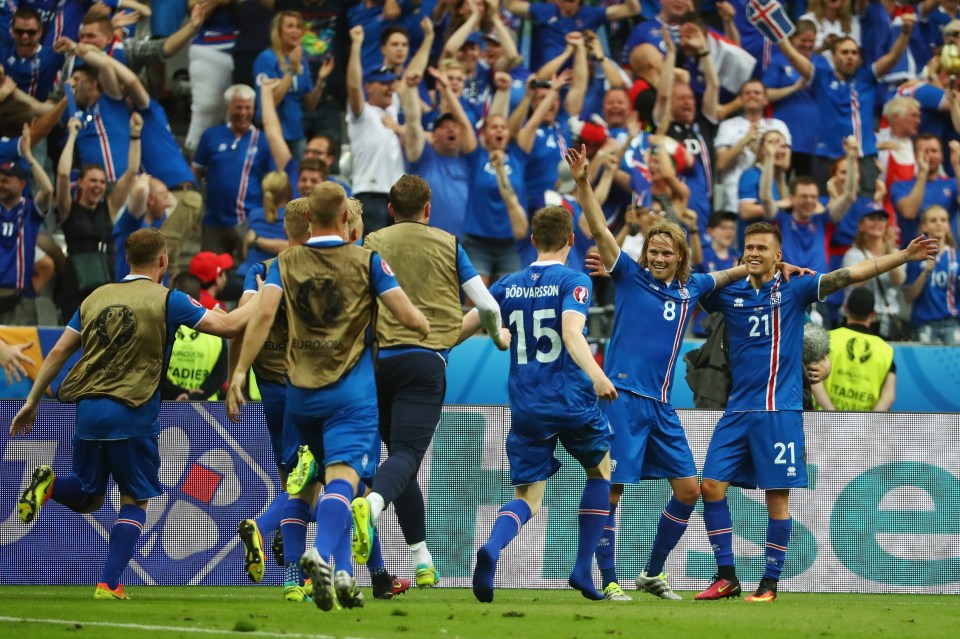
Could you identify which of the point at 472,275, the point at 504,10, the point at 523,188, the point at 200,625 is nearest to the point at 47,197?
the point at 523,188

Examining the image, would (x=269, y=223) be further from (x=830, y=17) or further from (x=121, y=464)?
(x=830, y=17)

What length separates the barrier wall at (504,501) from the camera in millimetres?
10453

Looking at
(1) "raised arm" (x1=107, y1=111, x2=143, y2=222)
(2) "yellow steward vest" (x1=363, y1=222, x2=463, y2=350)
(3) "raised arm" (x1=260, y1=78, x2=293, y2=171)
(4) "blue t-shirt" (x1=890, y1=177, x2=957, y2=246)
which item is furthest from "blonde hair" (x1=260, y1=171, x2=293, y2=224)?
(4) "blue t-shirt" (x1=890, y1=177, x2=957, y2=246)

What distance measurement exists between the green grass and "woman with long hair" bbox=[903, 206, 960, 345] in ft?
21.4

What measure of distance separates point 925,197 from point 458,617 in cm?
1105

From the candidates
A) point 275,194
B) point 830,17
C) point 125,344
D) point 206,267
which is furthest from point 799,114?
point 125,344

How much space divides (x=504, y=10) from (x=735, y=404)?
27.8 ft

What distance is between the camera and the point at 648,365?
9242 millimetres

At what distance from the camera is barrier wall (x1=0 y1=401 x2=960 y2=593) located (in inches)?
412

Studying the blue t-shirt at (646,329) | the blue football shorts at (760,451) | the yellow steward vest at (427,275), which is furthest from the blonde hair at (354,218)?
the blue football shorts at (760,451)

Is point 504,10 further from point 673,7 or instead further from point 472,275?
point 472,275

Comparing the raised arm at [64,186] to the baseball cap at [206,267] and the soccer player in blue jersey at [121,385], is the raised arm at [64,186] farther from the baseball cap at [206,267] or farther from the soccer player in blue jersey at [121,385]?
the soccer player in blue jersey at [121,385]

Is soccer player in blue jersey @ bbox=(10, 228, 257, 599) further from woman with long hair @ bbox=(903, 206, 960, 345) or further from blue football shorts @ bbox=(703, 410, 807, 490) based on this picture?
woman with long hair @ bbox=(903, 206, 960, 345)

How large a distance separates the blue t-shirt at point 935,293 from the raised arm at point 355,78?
6109 mm
